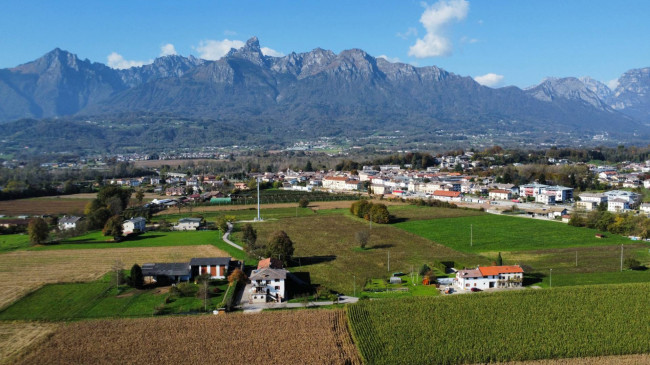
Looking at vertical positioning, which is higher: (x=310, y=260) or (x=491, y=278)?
(x=491, y=278)

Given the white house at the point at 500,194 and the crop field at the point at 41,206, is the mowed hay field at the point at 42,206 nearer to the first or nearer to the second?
the crop field at the point at 41,206

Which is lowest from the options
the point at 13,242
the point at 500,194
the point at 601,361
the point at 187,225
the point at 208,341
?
the point at 601,361

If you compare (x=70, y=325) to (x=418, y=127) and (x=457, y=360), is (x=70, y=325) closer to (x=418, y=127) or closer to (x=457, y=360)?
(x=457, y=360)

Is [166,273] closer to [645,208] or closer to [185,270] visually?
[185,270]

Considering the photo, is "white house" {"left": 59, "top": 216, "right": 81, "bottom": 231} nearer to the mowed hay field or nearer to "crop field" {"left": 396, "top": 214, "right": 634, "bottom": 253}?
the mowed hay field

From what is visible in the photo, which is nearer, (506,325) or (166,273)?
(506,325)

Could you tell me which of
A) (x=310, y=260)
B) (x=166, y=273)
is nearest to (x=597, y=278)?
(x=310, y=260)

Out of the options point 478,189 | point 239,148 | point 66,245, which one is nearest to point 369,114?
point 239,148
